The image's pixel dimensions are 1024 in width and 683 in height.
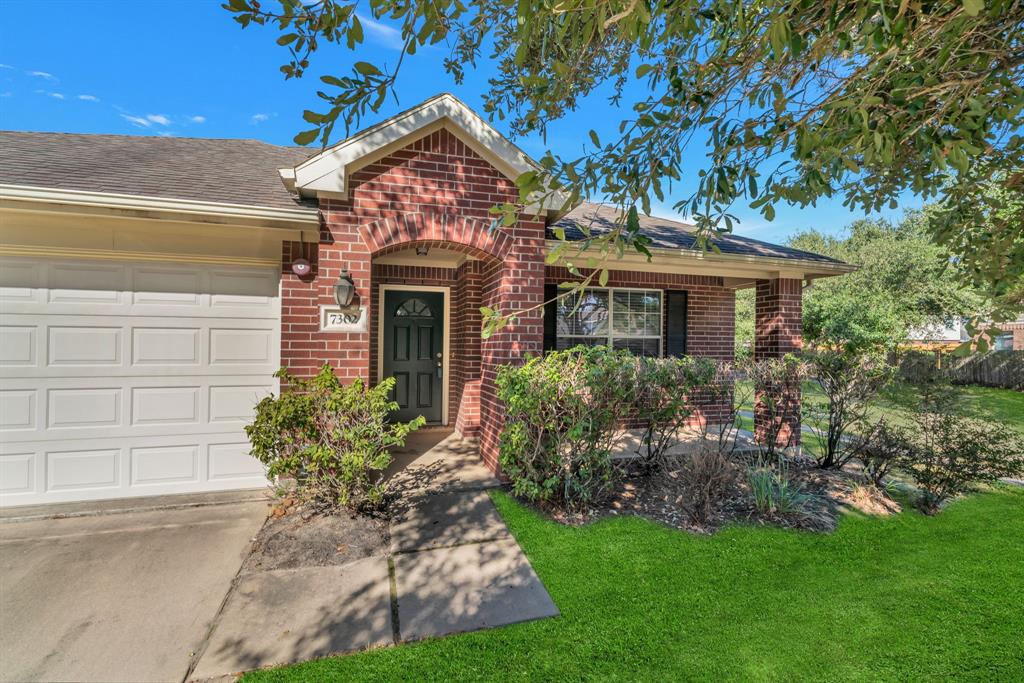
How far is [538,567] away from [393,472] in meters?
2.58

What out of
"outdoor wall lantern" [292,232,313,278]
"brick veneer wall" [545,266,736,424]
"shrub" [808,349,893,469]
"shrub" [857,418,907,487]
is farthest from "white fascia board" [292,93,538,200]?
"shrub" [857,418,907,487]

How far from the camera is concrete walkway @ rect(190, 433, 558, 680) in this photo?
107 inches

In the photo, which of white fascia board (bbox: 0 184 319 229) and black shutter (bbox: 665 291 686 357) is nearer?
white fascia board (bbox: 0 184 319 229)

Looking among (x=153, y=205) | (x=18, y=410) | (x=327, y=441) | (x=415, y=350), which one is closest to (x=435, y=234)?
(x=327, y=441)

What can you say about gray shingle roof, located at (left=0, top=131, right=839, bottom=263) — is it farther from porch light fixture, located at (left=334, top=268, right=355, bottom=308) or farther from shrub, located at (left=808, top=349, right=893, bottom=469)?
shrub, located at (left=808, top=349, right=893, bottom=469)

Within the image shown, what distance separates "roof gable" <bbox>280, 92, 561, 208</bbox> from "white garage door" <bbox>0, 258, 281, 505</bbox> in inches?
52.3

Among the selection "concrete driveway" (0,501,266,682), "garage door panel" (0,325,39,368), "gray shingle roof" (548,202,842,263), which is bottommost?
"concrete driveway" (0,501,266,682)

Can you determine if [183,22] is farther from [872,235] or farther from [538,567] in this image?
[872,235]

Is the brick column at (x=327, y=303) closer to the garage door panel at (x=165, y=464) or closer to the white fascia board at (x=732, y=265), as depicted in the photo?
the garage door panel at (x=165, y=464)

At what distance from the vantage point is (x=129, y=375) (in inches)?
191

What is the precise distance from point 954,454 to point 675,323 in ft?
13.4

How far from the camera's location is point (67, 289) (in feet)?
15.4

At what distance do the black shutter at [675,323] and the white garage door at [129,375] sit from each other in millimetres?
6300

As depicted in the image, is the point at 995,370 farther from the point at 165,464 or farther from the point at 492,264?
the point at 165,464
